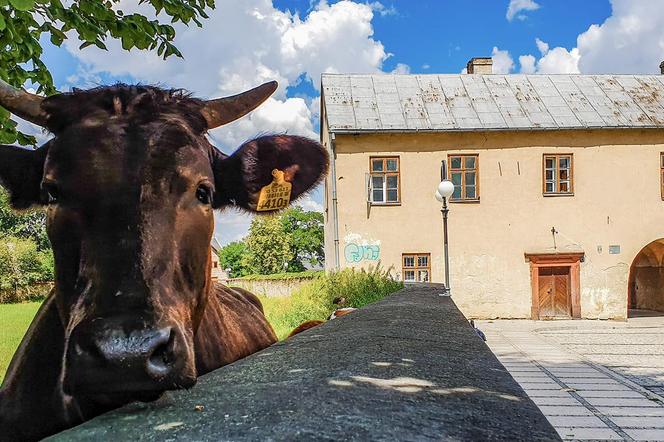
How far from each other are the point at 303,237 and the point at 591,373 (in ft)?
154

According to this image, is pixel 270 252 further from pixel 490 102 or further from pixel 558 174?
pixel 558 174

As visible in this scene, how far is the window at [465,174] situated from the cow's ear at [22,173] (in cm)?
1855

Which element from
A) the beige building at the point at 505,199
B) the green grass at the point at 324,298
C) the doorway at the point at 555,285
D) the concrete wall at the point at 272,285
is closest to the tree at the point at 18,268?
the concrete wall at the point at 272,285

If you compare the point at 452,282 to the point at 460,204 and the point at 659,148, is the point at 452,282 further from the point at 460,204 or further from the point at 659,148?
the point at 659,148

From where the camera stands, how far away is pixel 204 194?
2334 millimetres

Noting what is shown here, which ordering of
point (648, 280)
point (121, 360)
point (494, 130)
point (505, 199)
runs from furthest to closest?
1. point (648, 280)
2. point (505, 199)
3. point (494, 130)
4. point (121, 360)

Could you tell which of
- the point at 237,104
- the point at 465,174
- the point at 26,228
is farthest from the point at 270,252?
the point at 237,104

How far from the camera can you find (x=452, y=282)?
778 inches

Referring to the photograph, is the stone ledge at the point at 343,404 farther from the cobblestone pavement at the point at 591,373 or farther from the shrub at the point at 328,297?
the shrub at the point at 328,297

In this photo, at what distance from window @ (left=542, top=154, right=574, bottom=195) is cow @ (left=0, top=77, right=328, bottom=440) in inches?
758

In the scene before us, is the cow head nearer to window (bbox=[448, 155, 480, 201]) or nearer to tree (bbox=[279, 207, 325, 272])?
window (bbox=[448, 155, 480, 201])

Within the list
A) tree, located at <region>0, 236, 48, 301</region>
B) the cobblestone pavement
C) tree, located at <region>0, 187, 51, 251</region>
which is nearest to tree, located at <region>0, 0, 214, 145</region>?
the cobblestone pavement

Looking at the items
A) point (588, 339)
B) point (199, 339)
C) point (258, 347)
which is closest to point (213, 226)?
point (199, 339)

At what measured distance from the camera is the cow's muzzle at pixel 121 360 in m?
1.55
